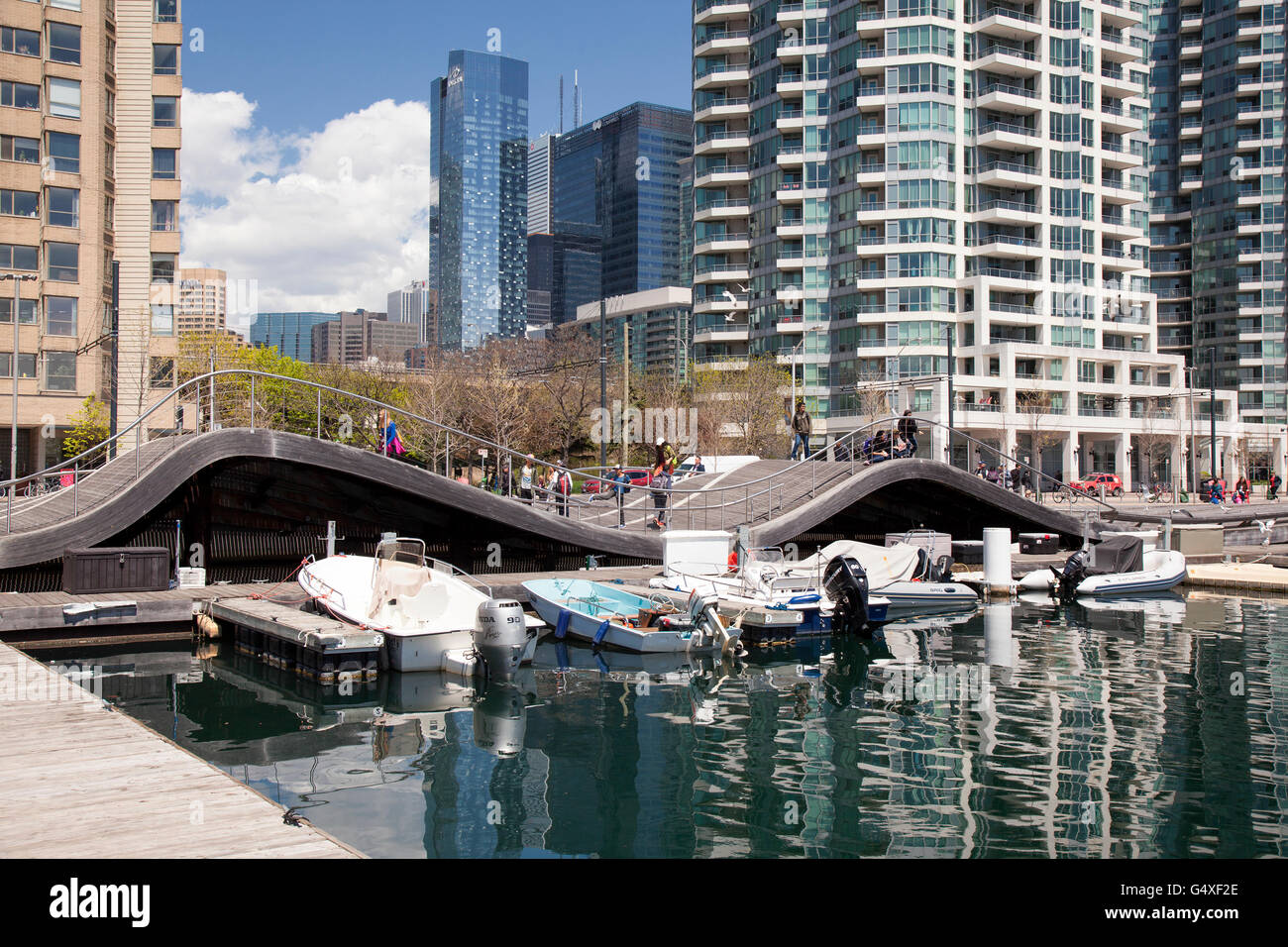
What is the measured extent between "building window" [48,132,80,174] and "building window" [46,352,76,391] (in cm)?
1059

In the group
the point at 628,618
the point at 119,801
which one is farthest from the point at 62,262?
the point at 119,801

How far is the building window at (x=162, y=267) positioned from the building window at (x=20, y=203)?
692 centimetres

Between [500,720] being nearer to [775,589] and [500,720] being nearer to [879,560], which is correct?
[775,589]

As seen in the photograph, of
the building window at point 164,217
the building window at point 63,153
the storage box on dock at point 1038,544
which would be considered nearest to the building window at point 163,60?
the building window at point 63,153

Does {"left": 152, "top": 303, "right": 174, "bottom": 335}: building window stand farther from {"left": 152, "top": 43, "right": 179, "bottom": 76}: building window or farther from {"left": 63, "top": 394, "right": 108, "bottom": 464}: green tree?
{"left": 152, "top": 43, "right": 179, "bottom": 76}: building window

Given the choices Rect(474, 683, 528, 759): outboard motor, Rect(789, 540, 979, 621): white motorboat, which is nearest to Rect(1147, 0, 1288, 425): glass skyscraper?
Rect(789, 540, 979, 621): white motorboat

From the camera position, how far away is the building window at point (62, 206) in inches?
2367

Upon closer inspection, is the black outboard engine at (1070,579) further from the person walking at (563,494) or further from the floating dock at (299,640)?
the floating dock at (299,640)

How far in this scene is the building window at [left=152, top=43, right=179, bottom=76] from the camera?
6462 centimetres

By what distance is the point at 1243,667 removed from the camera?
20.9m
